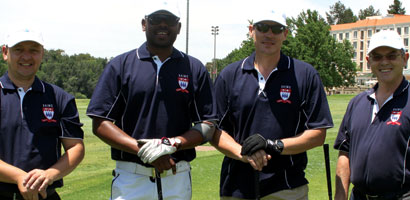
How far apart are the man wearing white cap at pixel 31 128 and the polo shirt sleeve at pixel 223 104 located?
1.17 metres

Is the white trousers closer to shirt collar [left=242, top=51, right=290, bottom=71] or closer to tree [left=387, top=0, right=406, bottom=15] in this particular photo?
shirt collar [left=242, top=51, right=290, bottom=71]

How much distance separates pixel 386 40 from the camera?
12.4 feet

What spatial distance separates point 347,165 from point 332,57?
6945cm

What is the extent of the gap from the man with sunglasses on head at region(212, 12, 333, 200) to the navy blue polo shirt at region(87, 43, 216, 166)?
0.82ft

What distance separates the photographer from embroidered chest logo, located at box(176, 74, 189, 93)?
394 centimetres

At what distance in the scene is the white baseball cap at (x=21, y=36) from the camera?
3744 millimetres

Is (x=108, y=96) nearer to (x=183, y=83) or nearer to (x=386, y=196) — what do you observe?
(x=183, y=83)

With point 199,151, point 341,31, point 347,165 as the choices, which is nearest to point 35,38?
point 347,165

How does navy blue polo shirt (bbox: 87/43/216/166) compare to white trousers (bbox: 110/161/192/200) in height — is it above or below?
above

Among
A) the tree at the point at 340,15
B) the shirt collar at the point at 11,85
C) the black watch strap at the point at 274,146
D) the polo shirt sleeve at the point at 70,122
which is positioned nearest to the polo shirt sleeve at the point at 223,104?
the black watch strap at the point at 274,146

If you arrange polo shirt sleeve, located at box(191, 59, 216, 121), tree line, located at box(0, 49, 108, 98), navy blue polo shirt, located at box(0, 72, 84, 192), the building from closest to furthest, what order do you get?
navy blue polo shirt, located at box(0, 72, 84, 192) < polo shirt sleeve, located at box(191, 59, 216, 121) < tree line, located at box(0, 49, 108, 98) < the building

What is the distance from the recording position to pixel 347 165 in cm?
406


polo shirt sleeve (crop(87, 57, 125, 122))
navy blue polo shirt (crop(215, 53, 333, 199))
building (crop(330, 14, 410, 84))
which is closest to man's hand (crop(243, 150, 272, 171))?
navy blue polo shirt (crop(215, 53, 333, 199))

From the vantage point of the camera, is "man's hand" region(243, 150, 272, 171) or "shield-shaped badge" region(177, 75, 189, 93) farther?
"shield-shaped badge" region(177, 75, 189, 93)
